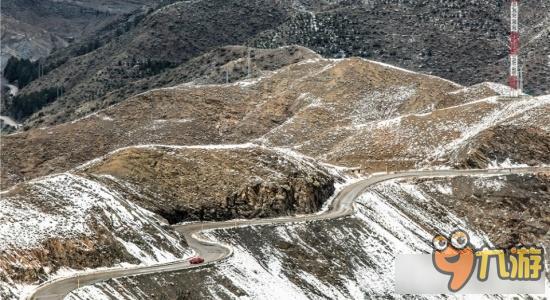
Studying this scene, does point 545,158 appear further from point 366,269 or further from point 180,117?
point 180,117

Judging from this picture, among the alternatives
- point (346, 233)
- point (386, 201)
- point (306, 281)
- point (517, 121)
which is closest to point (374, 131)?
point (517, 121)

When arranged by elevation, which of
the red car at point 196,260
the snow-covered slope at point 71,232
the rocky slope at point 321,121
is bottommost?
the rocky slope at point 321,121

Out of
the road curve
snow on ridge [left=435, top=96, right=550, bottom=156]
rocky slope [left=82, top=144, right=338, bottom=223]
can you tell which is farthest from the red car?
snow on ridge [left=435, top=96, right=550, bottom=156]

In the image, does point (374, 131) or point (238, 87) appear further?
point (238, 87)

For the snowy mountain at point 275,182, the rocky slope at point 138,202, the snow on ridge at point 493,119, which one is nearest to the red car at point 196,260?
the snowy mountain at point 275,182

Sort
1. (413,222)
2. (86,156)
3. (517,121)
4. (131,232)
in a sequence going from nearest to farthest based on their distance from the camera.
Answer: (131,232) → (413,222) → (517,121) → (86,156)

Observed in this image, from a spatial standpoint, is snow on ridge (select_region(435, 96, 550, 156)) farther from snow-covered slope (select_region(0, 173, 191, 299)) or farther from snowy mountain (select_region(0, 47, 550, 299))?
snow-covered slope (select_region(0, 173, 191, 299))

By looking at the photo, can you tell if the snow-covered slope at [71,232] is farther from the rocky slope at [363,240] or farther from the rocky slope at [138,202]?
the rocky slope at [363,240]
